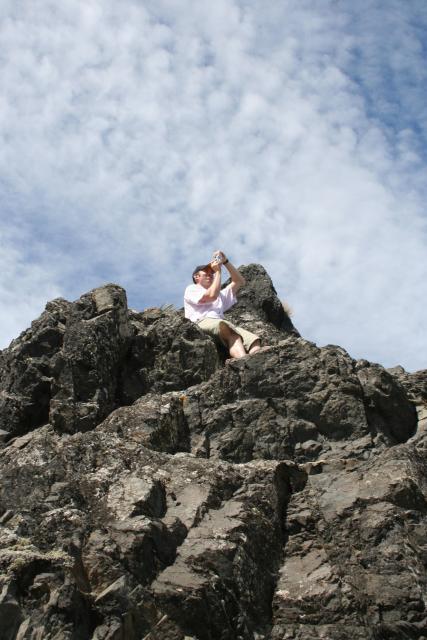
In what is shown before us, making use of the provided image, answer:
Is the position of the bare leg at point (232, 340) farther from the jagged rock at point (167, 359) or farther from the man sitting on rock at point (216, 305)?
the jagged rock at point (167, 359)

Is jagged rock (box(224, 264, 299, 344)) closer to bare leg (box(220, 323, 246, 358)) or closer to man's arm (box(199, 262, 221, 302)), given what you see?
man's arm (box(199, 262, 221, 302))

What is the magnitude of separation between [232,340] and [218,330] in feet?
1.63

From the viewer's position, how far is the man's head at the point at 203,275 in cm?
2111

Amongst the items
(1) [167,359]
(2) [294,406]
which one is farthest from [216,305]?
(2) [294,406]

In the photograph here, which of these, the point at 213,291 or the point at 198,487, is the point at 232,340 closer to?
the point at 213,291

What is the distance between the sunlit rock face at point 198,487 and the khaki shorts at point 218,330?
691 millimetres

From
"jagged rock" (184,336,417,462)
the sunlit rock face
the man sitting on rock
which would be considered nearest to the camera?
the sunlit rock face

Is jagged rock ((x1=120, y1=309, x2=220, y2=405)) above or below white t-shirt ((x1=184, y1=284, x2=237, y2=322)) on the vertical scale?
below

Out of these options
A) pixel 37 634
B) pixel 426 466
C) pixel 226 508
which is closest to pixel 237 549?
pixel 226 508

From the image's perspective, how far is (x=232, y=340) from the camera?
18.7 meters

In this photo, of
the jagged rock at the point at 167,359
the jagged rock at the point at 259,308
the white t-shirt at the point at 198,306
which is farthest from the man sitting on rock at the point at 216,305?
the jagged rock at the point at 259,308

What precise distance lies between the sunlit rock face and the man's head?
2780 millimetres

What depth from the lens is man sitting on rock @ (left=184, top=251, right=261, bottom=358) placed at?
1848 cm

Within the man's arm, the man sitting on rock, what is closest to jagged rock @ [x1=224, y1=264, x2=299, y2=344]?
the man sitting on rock
